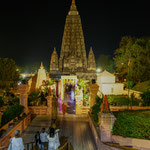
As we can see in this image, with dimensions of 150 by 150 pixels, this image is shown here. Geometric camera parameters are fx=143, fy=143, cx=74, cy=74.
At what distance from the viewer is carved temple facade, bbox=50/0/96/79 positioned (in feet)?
116

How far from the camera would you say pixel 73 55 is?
115 feet

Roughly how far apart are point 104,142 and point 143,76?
73.8ft

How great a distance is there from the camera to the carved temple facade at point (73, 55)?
116ft

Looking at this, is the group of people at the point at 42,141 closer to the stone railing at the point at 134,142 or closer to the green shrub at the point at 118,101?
the stone railing at the point at 134,142

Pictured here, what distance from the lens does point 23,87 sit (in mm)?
9773

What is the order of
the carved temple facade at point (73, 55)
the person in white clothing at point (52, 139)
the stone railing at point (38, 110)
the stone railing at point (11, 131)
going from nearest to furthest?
the person in white clothing at point (52, 139), the stone railing at point (11, 131), the stone railing at point (38, 110), the carved temple facade at point (73, 55)

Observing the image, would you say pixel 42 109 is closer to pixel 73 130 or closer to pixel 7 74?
pixel 73 130

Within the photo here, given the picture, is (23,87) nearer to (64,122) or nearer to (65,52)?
(64,122)

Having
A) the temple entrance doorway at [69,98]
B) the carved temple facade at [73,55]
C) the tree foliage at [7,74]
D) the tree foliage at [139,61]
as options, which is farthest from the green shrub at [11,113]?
the carved temple facade at [73,55]

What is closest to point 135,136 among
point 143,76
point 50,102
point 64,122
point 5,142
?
point 64,122

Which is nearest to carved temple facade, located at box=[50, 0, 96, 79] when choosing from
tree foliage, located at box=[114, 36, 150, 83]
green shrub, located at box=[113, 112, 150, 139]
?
tree foliage, located at box=[114, 36, 150, 83]

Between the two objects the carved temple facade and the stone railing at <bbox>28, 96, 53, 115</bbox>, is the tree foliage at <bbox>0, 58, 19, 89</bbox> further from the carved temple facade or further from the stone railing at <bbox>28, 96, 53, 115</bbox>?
the stone railing at <bbox>28, 96, 53, 115</bbox>

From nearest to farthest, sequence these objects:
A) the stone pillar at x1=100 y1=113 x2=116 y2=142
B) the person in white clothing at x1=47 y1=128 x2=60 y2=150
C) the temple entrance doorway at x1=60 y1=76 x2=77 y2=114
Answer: the person in white clothing at x1=47 y1=128 x2=60 y2=150 → the stone pillar at x1=100 y1=113 x2=116 y2=142 → the temple entrance doorway at x1=60 y1=76 x2=77 y2=114

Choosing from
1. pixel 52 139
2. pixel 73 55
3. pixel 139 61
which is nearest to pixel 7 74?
pixel 73 55
